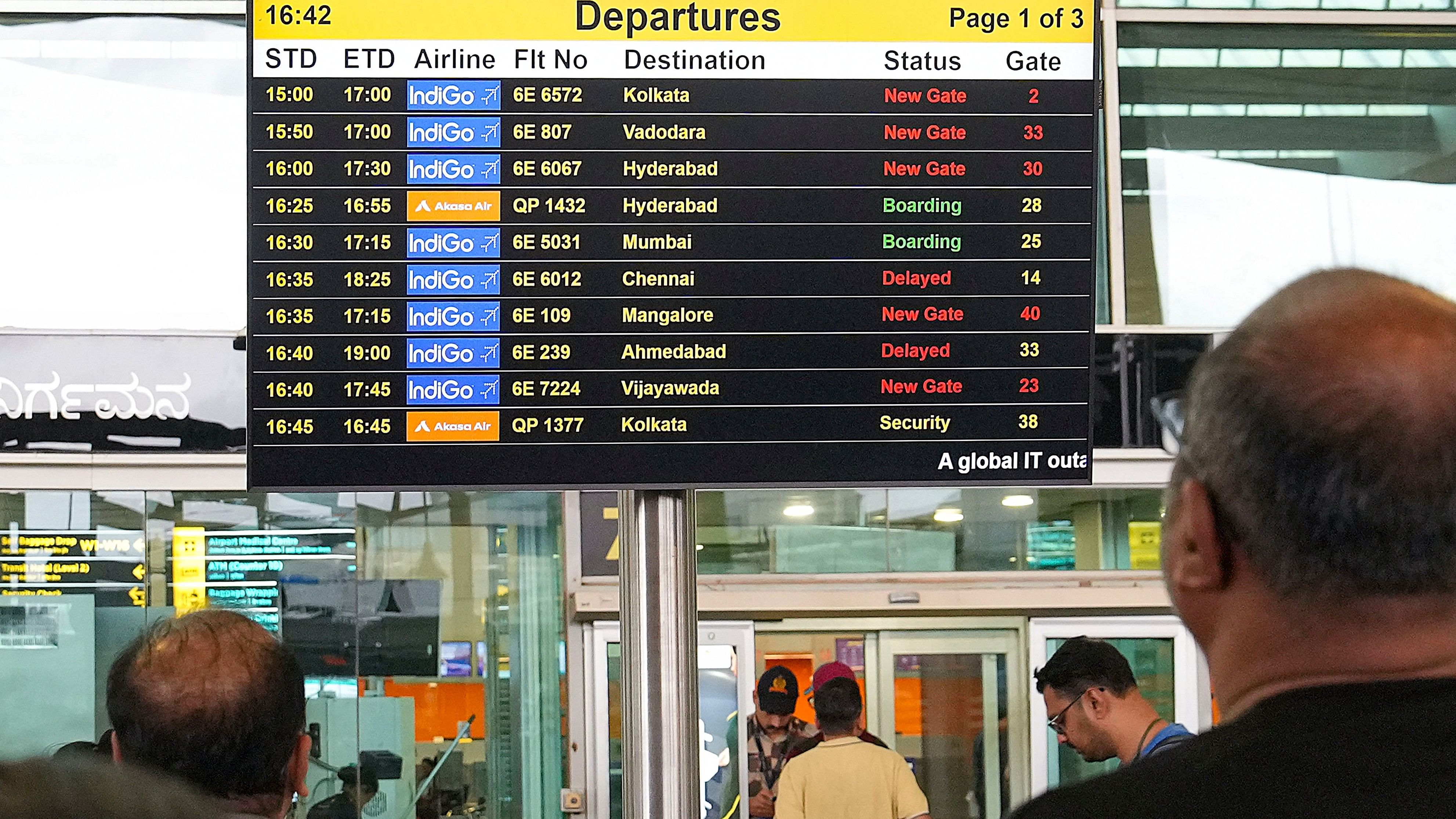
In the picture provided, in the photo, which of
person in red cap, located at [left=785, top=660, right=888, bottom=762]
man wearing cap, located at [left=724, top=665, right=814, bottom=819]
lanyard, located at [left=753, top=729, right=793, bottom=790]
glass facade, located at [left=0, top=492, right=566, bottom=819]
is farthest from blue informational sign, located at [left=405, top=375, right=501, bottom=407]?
glass facade, located at [left=0, top=492, right=566, bottom=819]

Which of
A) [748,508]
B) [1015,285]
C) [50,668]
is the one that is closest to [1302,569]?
[1015,285]

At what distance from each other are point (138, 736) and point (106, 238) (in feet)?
24.7

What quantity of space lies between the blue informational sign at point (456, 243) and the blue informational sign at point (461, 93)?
0.77 feet

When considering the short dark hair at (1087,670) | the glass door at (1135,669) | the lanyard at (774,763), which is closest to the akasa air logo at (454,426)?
the short dark hair at (1087,670)

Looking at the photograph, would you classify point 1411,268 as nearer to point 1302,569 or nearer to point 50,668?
point 50,668

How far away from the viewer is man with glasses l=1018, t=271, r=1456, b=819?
4.00 ft

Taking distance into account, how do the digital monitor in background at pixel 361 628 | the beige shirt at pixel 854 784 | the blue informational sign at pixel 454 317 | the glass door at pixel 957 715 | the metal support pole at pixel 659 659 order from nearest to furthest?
→ 1. the metal support pole at pixel 659 659
2. the blue informational sign at pixel 454 317
3. the beige shirt at pixel 854 784
4. the digital monitor in background at pixel 361 628
5. the glass door at pixel 957 715

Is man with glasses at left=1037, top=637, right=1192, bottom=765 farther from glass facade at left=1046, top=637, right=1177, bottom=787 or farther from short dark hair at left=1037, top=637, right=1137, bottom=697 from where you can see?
glass facade at left=1046, top=637, right=1177, bottom=787

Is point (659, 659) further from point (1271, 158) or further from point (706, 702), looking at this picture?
point (1271, 158)

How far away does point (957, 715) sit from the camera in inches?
361

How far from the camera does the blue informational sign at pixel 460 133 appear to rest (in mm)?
3123

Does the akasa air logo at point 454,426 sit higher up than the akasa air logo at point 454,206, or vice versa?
the akasa air logo at point 454,206

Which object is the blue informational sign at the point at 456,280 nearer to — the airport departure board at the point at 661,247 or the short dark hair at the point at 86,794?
the airport departure board at the point at 661,247

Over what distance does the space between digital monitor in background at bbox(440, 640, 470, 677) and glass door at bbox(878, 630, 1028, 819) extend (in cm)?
231
